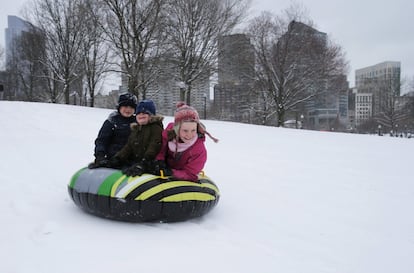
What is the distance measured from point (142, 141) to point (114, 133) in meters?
0.66

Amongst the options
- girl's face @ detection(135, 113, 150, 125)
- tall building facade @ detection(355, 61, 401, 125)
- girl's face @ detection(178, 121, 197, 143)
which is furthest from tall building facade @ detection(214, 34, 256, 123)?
tall building facade @ detection(355, 61, 401, 125)

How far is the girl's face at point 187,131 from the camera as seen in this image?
4004mm

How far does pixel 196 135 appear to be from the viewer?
4.12m

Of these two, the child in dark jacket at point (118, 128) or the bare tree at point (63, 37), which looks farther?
the bare tree at point (63, 37)

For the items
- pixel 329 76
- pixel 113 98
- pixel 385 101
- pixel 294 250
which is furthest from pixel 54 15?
pixel 385 101

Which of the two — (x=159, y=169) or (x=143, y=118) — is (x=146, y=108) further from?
(x=159, y=169)

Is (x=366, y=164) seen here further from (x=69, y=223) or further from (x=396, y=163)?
(x=69, y=223)

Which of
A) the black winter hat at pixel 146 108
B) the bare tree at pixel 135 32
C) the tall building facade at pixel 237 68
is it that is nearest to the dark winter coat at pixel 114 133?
the black winter hat at pixel 146 108

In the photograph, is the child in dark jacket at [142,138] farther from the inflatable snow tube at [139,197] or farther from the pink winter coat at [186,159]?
the inflatable snow tube at [139,197]

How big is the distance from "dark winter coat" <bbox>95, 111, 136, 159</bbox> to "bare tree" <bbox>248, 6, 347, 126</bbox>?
2208 centimetres

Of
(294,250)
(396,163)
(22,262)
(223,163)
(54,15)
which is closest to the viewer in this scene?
(22,262)

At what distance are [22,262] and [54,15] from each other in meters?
29.9

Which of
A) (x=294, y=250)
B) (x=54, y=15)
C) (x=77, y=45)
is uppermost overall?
(x=54, y=15)

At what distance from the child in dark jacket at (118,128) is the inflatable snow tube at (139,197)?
75 centimetres
